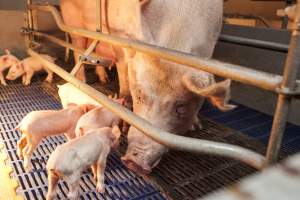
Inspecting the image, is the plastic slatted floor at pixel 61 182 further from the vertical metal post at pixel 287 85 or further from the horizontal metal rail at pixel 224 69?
the vertical metal post at pixel 287 85

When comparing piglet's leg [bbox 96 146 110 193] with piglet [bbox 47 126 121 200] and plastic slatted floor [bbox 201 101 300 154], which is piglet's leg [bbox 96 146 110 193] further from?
plastic slatted floor [bbox 201 101 300 154]

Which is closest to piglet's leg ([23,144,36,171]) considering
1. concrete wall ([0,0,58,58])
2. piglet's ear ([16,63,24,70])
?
piglet's ear ([16,63,24,70])

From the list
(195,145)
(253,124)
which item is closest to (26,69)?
(253,124)

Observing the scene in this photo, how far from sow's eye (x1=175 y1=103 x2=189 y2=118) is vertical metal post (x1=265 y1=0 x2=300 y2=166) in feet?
3.67

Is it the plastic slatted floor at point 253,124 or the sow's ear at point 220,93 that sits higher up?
the sow's ear at point 220,93

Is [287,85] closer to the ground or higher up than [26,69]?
higher up

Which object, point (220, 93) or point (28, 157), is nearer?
point (220, 93)

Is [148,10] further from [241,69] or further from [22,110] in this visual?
[22,110]

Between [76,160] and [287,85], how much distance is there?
3.85 feet

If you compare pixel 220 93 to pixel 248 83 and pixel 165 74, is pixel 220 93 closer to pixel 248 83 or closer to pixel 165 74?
pixel 248 83

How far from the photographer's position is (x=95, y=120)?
7.36 feet

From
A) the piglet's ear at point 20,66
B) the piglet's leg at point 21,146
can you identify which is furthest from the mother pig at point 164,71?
the piglet's ear at point 20,66

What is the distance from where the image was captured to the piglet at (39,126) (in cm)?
210

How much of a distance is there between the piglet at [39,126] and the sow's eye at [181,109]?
733 millimetres
